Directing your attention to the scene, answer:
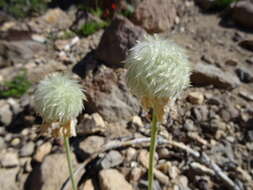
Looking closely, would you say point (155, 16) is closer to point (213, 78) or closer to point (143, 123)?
point (213, 78)

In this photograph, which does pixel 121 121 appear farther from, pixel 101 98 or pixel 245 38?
pixel 245 38

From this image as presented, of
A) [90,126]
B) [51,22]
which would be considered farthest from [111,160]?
[51,22]

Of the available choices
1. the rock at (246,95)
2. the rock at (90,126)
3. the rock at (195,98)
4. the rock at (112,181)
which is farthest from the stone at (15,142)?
the rock at (246,95)

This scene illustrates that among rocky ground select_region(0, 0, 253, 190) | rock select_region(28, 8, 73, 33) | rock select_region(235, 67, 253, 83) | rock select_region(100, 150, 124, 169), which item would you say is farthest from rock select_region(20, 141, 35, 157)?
rock select_region(28, 8, 73, 33)

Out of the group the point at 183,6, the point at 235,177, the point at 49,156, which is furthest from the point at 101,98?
the point at 183,6

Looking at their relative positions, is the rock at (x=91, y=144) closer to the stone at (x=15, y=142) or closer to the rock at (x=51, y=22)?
the stone at (x=15, y=142)

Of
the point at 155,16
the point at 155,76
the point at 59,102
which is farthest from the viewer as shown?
the point at 155,16
